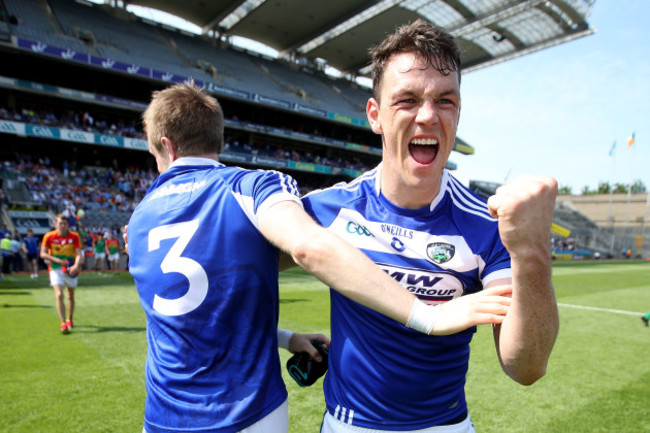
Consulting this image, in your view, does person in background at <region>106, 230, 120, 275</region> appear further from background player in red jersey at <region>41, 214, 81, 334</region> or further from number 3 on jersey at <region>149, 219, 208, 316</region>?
number 3 on jersey at <region>149, 219, 208, 316</region>

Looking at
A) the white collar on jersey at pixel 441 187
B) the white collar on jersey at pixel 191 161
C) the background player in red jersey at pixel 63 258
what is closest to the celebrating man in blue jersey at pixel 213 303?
the white collar on jersey at pixel 191 161

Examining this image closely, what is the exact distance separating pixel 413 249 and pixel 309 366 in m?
0.79

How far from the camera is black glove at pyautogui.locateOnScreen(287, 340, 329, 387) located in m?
2.00

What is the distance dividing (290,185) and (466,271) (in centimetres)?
78

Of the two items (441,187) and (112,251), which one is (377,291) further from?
(112,251)

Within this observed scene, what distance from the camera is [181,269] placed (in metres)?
1.82

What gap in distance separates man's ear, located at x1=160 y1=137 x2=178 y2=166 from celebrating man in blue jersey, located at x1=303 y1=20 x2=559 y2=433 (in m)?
0.88

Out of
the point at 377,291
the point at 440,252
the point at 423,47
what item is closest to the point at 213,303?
the point at 377,291

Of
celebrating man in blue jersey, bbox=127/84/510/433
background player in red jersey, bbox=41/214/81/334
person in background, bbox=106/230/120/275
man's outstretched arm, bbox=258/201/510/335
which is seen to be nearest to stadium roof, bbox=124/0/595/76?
person in background, bbox=106/230/120/275

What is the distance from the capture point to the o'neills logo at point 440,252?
1696 millimetres

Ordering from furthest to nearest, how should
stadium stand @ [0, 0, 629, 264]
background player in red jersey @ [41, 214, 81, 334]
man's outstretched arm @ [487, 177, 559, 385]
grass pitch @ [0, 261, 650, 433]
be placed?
stadium stand @ [0, 0, 629, 264]
background player in red jersey @ [41, 214, 81, 334]
grass pitch @ [0, 261, 650, 433]
man's outstretched arm @ [487, 177, 559, 385]

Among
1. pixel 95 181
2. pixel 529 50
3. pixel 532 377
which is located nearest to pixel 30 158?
pixel 95 181

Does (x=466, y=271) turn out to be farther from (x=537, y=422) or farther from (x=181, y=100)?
(x=537, y=422)

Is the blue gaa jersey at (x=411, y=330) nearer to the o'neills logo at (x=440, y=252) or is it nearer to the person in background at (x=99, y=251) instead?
the o'neills logo at (x=440, y=252)
